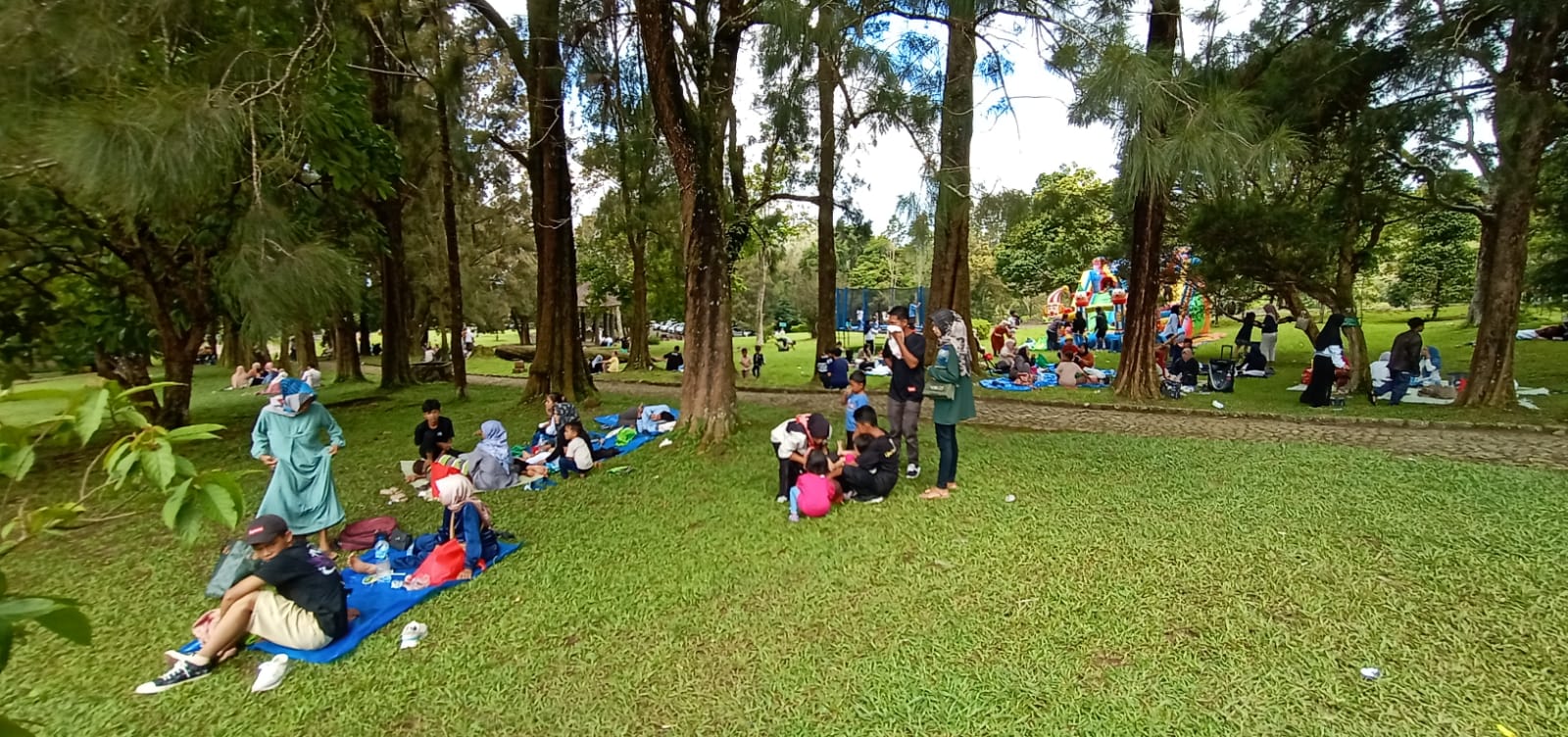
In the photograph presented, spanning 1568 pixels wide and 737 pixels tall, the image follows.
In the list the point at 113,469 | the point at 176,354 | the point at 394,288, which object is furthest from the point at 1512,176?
the point at 394,288

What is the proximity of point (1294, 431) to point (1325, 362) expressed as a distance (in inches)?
81.2

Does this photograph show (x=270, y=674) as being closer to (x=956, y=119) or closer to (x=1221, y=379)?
(x=956, y=119)

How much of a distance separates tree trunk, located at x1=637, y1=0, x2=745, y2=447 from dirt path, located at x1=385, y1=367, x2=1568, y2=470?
318 cm

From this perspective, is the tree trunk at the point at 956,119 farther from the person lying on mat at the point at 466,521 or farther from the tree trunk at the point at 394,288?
the tree trunk at the point at 394,288

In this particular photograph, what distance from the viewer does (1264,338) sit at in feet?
46.1

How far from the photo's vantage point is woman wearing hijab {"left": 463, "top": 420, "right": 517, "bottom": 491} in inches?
252

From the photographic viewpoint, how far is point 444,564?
167 inches

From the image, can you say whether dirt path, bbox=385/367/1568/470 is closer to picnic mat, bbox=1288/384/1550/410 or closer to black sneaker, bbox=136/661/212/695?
picnic mat, bbox=1288/384/1550/410

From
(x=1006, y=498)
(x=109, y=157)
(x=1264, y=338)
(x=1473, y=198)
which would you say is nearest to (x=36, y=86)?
(x=109, y=157)

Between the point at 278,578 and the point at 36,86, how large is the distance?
3.41 meters

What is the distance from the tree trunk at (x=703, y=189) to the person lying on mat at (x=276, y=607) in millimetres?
3908

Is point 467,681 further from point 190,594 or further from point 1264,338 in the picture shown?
point 1264,338

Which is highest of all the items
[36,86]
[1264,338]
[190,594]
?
[36,86]

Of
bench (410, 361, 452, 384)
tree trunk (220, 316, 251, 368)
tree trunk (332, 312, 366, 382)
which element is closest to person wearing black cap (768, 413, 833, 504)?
bench (410, 361, 452, 384)
